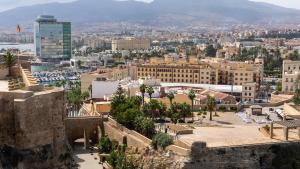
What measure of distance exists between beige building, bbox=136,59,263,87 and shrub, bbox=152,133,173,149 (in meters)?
37.0

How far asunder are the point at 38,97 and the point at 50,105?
1.05 meters

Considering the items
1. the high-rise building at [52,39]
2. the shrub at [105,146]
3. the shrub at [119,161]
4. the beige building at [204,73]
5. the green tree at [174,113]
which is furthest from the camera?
the high-rise building at [52,39]

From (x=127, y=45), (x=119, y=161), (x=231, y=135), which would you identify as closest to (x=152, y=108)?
(x=231, y=135)

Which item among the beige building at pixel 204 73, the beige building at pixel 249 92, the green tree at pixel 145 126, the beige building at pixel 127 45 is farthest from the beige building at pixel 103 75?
the beige building at pixel 127 45

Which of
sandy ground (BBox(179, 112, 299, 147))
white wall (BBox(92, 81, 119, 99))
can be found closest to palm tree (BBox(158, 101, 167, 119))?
sandy ground (BBox(179, 112, 299, 147))

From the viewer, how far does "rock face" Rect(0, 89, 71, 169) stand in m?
25.1

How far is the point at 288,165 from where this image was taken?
3694 centimetres

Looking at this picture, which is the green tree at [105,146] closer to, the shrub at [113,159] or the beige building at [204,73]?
the shrub at [113,159]

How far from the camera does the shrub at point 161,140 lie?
118 feet

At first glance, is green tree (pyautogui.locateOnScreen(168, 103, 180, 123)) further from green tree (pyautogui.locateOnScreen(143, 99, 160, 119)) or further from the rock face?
the rock face

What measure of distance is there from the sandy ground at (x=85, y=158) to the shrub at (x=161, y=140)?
400 centimetres

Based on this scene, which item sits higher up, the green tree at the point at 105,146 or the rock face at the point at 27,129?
the rock face at the point at 27,129

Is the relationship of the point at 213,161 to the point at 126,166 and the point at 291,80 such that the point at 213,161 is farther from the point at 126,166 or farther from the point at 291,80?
the point at 291,80

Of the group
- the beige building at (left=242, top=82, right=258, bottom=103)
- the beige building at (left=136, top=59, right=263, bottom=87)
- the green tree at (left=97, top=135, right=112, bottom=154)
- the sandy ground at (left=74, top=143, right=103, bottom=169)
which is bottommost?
the sandy ground at (left=74, top=143, right=103, bottom=169)
